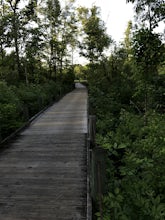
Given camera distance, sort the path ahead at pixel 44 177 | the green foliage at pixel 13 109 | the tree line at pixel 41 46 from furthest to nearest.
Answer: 1. the tree line at pixel 41 46
2. the green foliage at pixel 13 109
3. the path ahead at pixel 44 177

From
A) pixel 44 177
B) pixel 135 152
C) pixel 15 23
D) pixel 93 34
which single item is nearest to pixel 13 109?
pixel 44 177

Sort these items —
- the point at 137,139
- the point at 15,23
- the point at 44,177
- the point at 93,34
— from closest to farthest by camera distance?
the point at 44,177 < the point at 137,139 < the point at 15,23 < the point at 93,34

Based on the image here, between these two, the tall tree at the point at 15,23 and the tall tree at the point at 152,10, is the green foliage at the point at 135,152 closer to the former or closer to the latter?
the tall tree at the point at 152,10

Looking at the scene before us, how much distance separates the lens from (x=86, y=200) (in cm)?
464

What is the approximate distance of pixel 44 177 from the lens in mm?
5664

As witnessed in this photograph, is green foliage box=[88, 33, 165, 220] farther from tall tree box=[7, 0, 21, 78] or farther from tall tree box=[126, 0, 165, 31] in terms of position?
tall tree box=[7, 0, 21, 78]

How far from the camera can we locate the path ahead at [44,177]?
14.2ft

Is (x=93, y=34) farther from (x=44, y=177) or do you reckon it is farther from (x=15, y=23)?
(x=44, y=177)

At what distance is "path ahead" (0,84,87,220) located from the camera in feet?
14.2

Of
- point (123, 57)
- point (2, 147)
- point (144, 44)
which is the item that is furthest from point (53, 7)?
point (2, 147)

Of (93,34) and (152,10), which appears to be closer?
(152,10)

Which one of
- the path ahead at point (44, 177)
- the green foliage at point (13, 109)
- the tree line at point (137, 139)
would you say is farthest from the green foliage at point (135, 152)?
the green foliage at point (13, 109)

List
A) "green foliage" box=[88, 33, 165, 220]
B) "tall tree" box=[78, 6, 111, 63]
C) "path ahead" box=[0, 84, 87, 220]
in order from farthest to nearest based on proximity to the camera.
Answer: "tall tree" box=[78, 6, 111, 63], "path ahead" box=[0, 84, 87, 220], "green foliage" box=[88, 33, 165, 220]

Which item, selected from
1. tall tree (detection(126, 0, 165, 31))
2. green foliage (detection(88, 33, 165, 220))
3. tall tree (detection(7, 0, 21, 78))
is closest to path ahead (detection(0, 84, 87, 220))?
green foliage (detection(88, 33, 165, 220))
